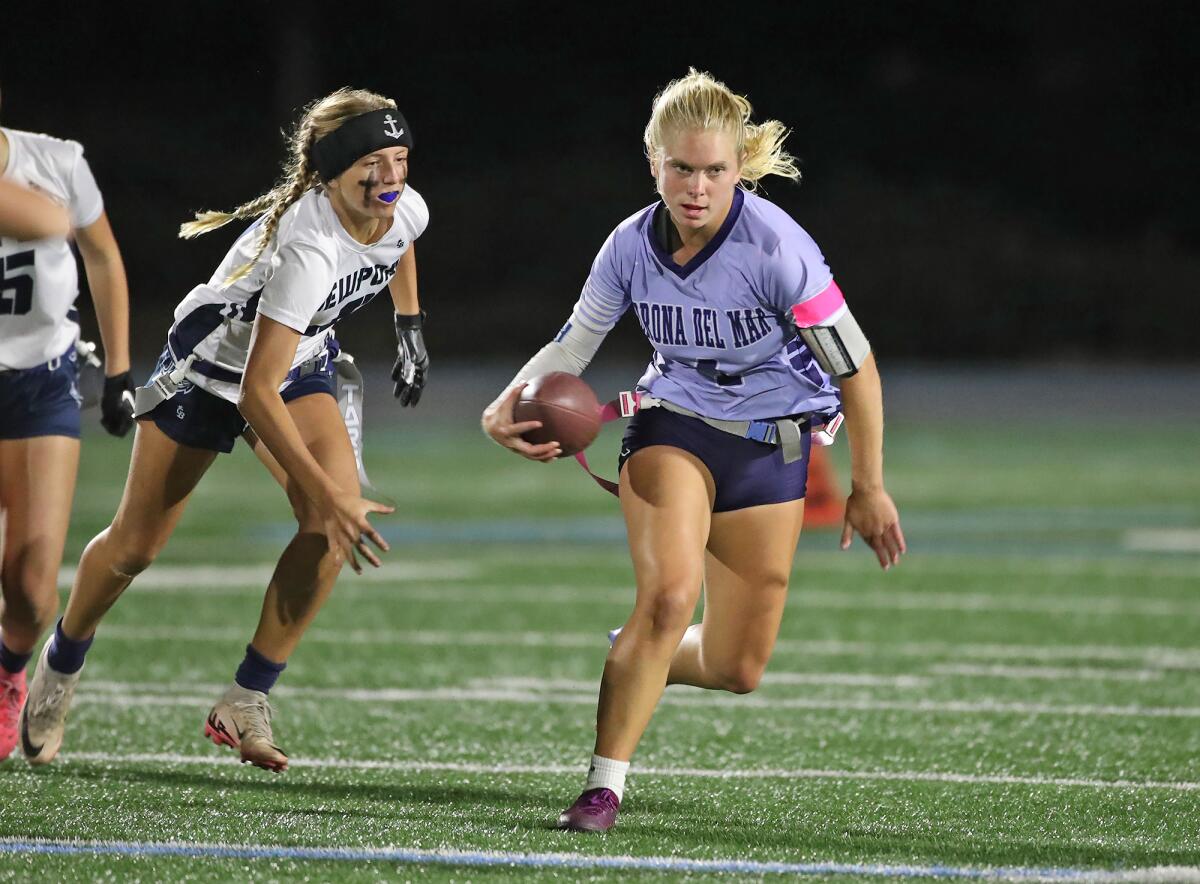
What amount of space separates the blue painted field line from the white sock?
309 mm

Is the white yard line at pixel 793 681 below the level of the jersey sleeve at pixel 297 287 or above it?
below

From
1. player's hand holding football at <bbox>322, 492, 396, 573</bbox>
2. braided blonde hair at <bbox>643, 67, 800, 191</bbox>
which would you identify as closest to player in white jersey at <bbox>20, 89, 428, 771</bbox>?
player's hand holding football at <bbox>322, 492, 396, 573</bbox>

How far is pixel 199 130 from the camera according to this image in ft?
100

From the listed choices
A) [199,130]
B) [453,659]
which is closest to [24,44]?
[199,130]

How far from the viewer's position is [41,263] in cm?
466

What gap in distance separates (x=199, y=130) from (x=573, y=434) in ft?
90.7

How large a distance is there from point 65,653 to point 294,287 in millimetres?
1390

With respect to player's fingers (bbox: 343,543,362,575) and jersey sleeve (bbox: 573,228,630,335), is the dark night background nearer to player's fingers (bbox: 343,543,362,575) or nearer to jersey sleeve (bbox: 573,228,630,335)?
jersey sleeve (bbox: 573,228,630,335)

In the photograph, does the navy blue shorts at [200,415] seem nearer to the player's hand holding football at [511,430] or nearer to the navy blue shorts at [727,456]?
the player's hand holding football at [511,430]

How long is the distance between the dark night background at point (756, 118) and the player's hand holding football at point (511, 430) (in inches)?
819

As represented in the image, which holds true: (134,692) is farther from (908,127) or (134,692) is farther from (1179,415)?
(908,127)

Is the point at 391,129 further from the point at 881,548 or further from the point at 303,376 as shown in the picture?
the point at 881,548

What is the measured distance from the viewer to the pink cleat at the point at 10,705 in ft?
16.2

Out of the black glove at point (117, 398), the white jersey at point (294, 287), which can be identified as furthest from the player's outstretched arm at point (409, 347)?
the black glove at point (117, 398)
